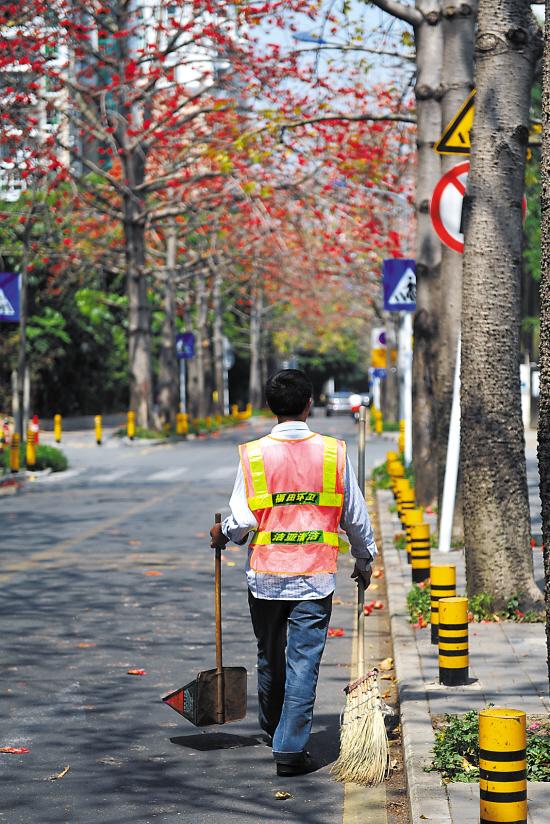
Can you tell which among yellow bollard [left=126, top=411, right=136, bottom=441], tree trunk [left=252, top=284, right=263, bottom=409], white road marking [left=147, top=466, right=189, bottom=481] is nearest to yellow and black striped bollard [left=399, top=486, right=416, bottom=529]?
white road marking [left=147, top=466, right=189, bottom=481]

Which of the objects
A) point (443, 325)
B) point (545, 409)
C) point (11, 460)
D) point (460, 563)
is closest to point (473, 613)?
point (460, 563)

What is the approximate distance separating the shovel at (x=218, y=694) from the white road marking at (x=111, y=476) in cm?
1853

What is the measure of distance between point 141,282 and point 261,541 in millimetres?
33277

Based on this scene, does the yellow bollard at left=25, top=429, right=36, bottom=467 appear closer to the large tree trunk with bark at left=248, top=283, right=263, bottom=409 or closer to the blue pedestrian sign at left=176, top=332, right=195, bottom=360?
the blue pedestrian sign at left=176, top=332, right=195, bottom=360

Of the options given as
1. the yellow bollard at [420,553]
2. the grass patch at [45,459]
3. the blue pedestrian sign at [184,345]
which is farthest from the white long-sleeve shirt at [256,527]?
the blue pedestrian sign at [184,345]

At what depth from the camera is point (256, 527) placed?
20.5ft

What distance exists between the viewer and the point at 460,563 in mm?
12250

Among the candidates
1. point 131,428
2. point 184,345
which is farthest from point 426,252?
point 184,345

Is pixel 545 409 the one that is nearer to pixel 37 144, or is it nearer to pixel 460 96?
pixel 460 96

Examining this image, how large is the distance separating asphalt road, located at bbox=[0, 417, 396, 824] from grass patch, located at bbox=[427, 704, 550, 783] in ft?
1.56

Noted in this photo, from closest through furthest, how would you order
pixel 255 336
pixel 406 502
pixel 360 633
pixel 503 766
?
pixel 503 766
pixel 360 633
pixel 406 502
pixel 255 336

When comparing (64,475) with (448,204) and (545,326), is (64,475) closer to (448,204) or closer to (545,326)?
(448,204)

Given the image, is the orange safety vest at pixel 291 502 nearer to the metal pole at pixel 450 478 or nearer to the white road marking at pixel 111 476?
the metal pole at pixel 450 478

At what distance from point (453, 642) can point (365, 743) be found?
139 centimetres
